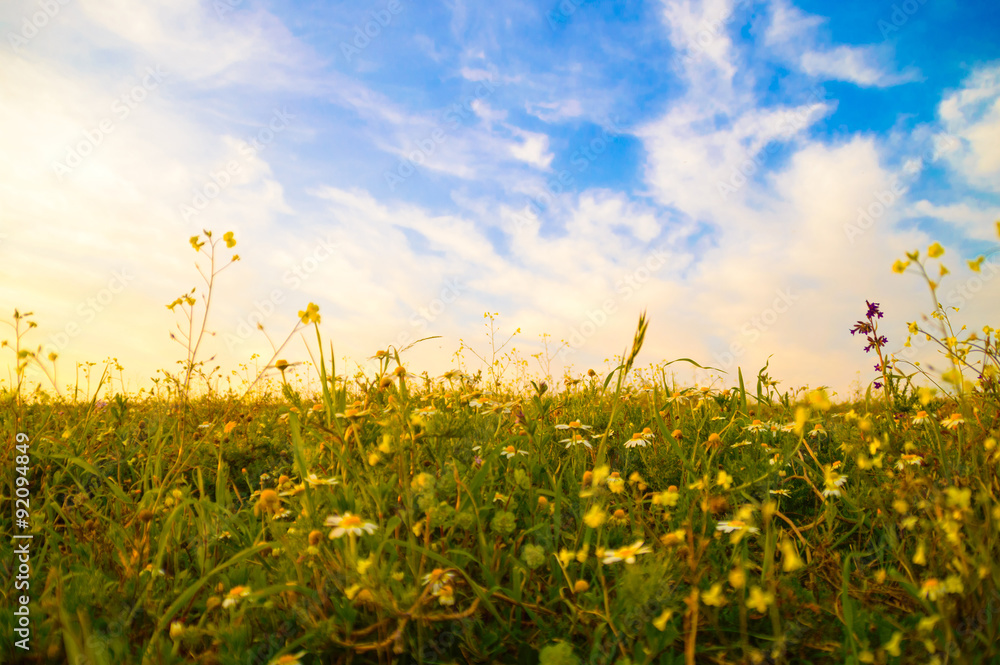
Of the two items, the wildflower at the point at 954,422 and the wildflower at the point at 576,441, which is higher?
the wildflower at the point at 954,422

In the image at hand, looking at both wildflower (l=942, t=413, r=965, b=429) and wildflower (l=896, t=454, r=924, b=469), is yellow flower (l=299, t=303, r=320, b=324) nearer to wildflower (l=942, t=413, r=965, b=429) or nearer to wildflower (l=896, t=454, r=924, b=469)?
wildflower (l=896, t=454, r=924, b=469)

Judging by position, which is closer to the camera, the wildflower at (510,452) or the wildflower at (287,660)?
the wildflower at (287,660)

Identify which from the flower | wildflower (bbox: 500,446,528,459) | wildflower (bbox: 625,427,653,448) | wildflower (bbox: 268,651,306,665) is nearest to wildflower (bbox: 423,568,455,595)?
wildflower (bbox: 268,651,306,665)

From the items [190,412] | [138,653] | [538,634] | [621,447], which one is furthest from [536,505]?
[190,412]

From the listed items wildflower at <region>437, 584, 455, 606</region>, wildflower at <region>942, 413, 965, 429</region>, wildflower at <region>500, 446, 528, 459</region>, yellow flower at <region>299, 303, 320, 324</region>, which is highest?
yellow flower at <region>299, 303, 320, 324</region>

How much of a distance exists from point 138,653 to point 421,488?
0.99m

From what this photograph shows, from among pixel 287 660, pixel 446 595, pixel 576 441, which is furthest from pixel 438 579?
pixel 576 441

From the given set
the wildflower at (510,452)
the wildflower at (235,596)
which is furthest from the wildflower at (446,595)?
the wildflower at (510,452)

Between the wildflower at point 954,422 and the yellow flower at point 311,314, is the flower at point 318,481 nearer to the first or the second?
the yellow flower at point 311,314

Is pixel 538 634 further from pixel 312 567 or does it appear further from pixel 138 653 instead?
pixel 138 653

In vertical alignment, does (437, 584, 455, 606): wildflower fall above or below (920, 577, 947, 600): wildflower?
below

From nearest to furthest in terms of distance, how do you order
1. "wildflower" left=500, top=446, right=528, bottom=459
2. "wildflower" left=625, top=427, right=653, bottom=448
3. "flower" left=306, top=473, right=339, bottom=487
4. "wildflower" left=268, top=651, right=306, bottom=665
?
"wildflower" left=268, top=651, right=306, bottom=665 → "flower" left=306, top=473, right=339, bottom=487 → "wildflower" left=500, top=446, right=528, bottom=459 → "wildflower" left=625, top=427, right=653, bottom=448

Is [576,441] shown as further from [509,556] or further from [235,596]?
[235,596]

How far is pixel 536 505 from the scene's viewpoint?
2297mm
